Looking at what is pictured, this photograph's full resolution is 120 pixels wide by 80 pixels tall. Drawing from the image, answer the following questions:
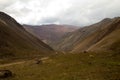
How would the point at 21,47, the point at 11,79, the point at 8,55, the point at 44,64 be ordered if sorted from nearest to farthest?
the point at 11,79 → the point at 44,64 → the point at 8,55 → the point at 21,47

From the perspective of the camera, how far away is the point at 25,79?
1491 inches

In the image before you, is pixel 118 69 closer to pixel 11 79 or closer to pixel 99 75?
pixel 99 75

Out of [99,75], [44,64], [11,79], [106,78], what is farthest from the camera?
[44,64]

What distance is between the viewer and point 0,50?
125 m

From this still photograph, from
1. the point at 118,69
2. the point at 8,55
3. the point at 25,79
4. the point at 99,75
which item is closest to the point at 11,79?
the point at 25,79

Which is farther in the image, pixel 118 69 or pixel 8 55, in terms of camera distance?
pixel 8 55

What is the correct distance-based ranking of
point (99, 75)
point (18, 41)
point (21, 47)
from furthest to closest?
point (18, 41) → point (21, 47) → point (99, 75)

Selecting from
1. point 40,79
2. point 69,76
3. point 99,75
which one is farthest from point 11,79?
point 99,75

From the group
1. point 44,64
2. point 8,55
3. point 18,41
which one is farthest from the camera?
point 18,41

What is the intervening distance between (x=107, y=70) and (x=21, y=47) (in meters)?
113

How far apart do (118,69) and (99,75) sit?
5344 millimetres

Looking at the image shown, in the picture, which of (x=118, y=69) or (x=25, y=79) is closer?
(x=25, y=79)

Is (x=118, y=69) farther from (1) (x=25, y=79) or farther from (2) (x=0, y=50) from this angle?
(2) (x=0, y=50)

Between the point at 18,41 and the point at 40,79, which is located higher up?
the point at 18,41
